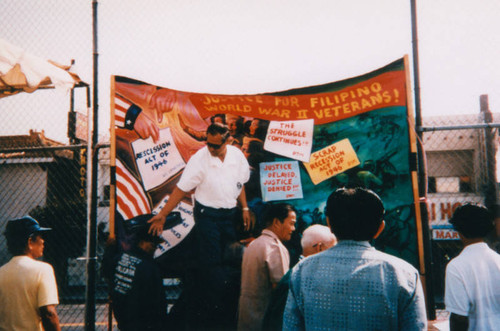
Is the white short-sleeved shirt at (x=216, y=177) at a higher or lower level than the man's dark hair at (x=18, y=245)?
higher

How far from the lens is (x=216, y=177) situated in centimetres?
425

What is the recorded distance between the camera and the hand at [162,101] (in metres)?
4.38

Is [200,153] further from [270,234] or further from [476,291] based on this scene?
[476,291]

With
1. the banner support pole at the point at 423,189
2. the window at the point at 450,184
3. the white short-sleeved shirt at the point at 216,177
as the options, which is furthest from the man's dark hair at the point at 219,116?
the window at the point at 450,184

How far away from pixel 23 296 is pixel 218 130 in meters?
2.31

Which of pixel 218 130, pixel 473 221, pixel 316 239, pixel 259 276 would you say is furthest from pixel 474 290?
pixel 218 130

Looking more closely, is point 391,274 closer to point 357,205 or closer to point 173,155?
point 357,205

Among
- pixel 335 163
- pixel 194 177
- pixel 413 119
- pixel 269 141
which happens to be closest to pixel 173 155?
pixel 194 177

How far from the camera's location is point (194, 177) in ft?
14.0

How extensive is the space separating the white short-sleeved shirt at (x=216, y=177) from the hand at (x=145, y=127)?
53cm

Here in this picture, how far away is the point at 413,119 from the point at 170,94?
99.6 inches

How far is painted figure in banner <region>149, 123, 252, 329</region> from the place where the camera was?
4082 millimetres

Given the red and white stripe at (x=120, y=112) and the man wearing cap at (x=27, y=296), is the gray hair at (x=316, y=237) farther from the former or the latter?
the red and white stripe at (x=120, y=112)

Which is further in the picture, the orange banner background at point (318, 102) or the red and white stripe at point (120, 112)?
the red and white stripe at point (120, 112)
